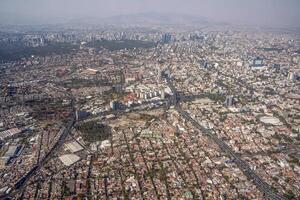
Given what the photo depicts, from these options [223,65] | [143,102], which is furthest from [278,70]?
[143,102]

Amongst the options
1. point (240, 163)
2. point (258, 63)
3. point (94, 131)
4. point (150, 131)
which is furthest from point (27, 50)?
point (240, 163)

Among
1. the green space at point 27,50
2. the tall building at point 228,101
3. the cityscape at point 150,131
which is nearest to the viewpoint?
the cityscape at point 150,131

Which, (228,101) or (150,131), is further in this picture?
(228,101)

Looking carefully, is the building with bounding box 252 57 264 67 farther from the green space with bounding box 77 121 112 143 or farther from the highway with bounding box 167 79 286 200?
the green space with bounding box 77 121 112 143

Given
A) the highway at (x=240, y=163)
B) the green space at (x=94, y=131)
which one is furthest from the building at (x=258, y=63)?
the green space at (x=94, y=131)

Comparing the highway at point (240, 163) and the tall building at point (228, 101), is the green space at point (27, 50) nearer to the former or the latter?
the highway at point (240, 163)

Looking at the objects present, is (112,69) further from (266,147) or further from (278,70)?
(266,147)

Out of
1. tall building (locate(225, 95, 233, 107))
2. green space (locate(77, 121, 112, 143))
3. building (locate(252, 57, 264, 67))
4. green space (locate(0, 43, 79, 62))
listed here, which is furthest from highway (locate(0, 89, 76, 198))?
green space (locate(0, 43, 79, 62))

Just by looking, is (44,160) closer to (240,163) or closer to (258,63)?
(240,163)
